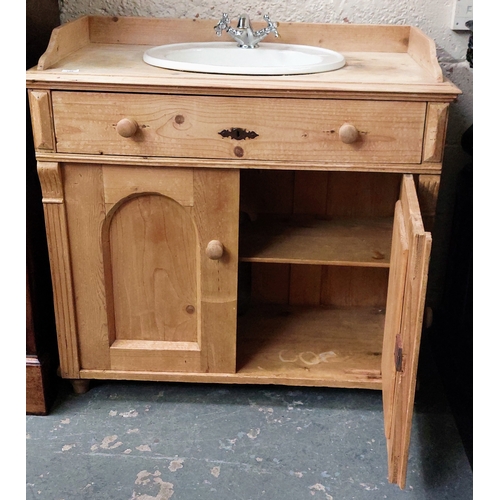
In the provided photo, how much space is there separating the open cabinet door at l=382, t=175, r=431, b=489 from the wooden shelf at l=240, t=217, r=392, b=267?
0.20m

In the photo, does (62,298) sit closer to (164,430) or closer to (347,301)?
(164,430)

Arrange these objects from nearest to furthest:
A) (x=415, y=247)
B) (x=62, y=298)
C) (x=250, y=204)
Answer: (x=415, y=247)
(x=62, y=298)
(x=250, y=204)

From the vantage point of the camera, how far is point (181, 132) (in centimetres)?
121

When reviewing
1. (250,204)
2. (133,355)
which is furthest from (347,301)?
(133,355)

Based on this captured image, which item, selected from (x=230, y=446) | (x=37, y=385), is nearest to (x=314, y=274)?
(x=230, y=446)

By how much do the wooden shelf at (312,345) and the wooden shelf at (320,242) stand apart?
0.86ft

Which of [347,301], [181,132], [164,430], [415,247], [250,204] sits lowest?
[164,430]

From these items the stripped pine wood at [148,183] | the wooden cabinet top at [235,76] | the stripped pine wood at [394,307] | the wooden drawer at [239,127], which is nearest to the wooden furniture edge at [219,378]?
the stripped pine wood at [394,307]

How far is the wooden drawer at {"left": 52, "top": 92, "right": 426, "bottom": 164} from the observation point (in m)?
1.18

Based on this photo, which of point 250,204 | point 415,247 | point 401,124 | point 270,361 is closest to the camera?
point 415,247

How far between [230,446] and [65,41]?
0.98 metres

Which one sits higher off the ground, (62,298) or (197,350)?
(62,298)

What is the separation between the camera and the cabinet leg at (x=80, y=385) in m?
1.48

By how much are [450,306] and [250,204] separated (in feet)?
2.02
